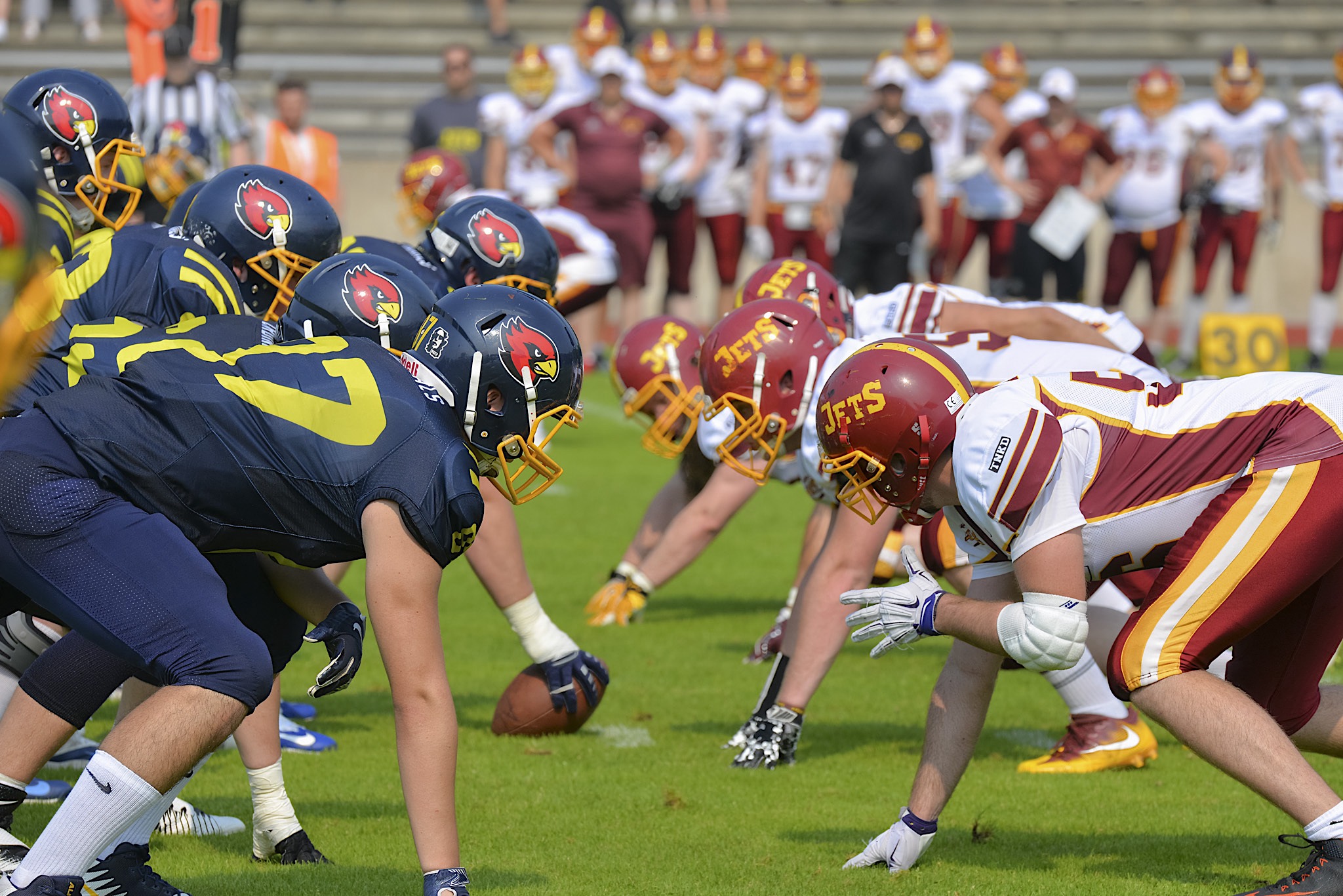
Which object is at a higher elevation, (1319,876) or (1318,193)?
(1318,193)

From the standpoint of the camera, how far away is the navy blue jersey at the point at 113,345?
345cm

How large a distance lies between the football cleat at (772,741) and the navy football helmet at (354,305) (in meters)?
1.58

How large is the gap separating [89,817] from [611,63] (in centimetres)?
1109

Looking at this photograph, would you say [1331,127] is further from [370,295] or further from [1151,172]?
[370,295]

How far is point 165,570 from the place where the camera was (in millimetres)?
3168

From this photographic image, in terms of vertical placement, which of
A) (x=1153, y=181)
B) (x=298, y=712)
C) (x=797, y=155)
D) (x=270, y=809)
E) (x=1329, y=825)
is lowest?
(x=298, y=712)

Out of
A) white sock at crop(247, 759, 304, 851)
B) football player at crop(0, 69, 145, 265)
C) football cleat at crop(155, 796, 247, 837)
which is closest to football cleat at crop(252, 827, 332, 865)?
white sock at crop(247, 759, 304, 851)

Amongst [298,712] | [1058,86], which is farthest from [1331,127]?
[298,712]

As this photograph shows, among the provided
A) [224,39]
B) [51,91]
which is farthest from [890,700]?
[224,39]

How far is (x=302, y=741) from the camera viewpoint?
5062mm

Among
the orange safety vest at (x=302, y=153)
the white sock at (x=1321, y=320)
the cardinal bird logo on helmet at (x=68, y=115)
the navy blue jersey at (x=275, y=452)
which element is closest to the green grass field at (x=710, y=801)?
the navy blue jersey at (x=275, y=452)

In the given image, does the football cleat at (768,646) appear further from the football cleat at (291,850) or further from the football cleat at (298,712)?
the football cleat at (291,850)

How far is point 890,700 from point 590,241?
4.77m

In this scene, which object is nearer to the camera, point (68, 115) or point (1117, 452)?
point (1117, 452)
